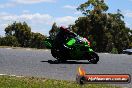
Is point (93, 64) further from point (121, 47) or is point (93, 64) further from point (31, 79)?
point (121, 47)

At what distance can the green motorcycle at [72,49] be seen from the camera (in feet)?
62.5

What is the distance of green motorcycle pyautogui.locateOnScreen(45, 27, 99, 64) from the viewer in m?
19.0

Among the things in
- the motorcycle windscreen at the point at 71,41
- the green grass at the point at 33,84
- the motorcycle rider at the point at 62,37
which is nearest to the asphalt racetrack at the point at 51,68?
the motorcycle rider at the point at 62,37

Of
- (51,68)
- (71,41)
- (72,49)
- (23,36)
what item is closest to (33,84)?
(51,68)

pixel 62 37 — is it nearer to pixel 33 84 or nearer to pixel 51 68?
pixel 51 68

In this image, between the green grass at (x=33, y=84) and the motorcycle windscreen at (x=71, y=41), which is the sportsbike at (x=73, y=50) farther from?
the green grass at (x=33, y=84)

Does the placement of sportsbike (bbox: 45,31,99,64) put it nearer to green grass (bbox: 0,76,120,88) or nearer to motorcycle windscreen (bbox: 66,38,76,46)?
motorcycle windscreen (bbox: 66,38,76,46)

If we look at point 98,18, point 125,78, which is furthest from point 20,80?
point 98,18

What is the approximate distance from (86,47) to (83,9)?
199 ft

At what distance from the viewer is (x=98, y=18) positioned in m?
70.2

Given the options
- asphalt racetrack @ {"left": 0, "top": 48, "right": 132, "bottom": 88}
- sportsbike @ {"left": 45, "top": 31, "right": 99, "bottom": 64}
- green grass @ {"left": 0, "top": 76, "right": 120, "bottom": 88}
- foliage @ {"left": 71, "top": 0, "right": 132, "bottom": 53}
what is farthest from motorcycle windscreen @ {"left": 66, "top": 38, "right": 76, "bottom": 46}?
foliage @ {"left": 71, "top": 0, "right": 132, "bottom": 53}

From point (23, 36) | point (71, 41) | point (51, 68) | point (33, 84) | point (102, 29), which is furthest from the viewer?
point (23, 36)

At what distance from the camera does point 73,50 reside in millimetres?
19234

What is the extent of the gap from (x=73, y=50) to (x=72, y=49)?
0.07 metres
